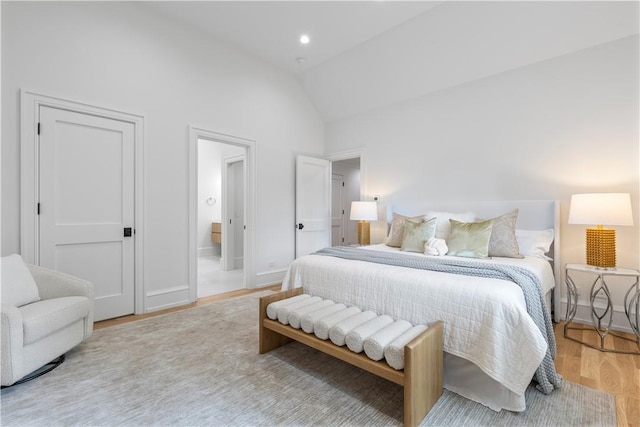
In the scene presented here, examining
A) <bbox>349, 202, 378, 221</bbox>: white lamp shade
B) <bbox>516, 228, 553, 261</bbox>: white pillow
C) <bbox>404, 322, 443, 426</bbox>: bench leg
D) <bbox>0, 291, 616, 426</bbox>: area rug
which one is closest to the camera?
<bbox>404, 322, 443, 426</bbox>: bench leg

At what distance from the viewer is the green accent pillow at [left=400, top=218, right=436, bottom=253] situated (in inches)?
121

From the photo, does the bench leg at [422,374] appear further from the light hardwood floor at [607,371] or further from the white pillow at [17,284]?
the white pillow at [17,284]

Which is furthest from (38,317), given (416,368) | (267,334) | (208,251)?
(208,251)

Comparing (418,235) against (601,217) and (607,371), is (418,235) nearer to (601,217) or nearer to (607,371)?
(601,217)

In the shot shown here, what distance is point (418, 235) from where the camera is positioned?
310 cm

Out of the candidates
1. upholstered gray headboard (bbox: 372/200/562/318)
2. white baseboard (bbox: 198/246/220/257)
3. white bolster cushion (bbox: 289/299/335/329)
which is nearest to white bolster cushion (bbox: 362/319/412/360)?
white bolster cushion (bbox: 289/299/335/329)

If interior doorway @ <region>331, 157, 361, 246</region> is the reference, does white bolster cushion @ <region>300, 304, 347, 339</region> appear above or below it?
below

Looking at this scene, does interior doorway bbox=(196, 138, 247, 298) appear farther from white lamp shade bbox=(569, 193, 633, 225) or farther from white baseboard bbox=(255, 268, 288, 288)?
white lamp shade bbox=(569, 193, 633, 225)

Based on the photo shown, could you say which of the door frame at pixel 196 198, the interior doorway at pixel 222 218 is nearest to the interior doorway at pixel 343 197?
the interior doorway at pixel 222 218

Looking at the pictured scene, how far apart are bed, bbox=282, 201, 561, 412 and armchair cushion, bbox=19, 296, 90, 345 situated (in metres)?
1.58

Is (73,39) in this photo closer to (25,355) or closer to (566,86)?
(25,355)

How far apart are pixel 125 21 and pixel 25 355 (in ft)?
10.1

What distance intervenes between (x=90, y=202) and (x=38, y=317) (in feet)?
4.42

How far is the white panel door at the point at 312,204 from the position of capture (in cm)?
472
